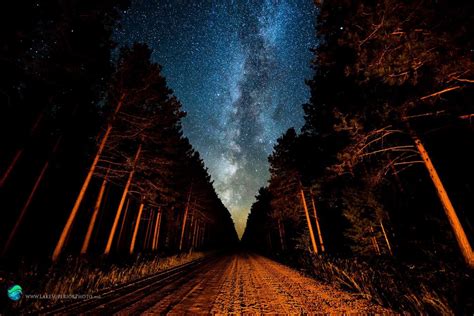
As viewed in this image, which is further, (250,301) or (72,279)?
(72,279)

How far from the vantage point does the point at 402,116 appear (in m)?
6.97

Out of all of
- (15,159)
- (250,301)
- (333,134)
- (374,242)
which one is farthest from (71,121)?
(374,242)

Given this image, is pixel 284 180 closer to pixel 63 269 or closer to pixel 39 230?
pixel 63 269

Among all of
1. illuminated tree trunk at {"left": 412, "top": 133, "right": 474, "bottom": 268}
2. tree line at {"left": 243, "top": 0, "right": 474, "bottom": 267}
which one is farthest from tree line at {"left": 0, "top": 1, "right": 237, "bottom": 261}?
illuminated tree trunk at {"left": 412, "top": 133, "right": 474, "bottom": 268}

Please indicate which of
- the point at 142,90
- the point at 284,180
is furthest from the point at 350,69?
the point at 284,180

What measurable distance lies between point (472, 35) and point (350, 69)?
2855 mm

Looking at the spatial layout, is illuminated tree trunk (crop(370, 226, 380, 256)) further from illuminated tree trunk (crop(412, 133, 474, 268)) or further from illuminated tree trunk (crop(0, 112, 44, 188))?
illuminated tree trunk (crop(0, 112, 44, 188))

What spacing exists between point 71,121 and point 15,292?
14.7 metres

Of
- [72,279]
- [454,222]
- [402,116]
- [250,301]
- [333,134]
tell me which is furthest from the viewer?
[333,134]

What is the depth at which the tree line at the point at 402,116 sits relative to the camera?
5688 mm

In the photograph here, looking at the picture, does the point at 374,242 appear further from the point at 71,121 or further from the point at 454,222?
the point at 71,121

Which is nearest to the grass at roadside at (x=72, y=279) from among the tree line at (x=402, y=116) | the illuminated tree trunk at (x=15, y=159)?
the illuminated tree trunk at (x=15, y=159)

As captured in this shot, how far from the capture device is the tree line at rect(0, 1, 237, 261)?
5.87 metres

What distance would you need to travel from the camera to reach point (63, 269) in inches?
277
